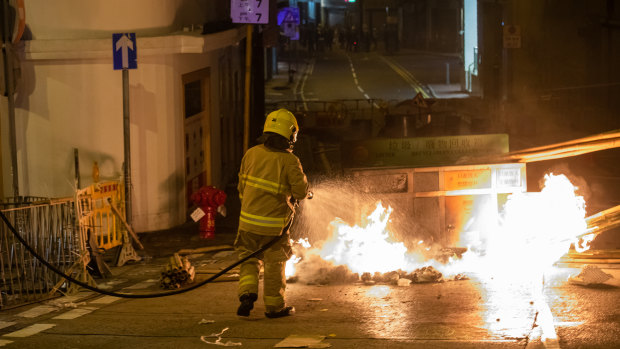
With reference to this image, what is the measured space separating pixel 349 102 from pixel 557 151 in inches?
926

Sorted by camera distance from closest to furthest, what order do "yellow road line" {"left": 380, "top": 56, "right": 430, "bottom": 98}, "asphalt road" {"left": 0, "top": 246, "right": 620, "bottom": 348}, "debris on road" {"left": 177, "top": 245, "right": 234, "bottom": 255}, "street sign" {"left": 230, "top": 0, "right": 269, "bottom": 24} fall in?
"asphalt road" {"left": 0, "top": 246, "right": 620, "bottom": 348}, "debris on road" {"left": 177, "top": 245, "right": 234, "bottom": 255}, "street sign" {"left": 230, "top": 0, "right": 269, "bottom": 24}, "yellow road line" {"left": 380, "top": 56, "right": 430, "bottom": 98}

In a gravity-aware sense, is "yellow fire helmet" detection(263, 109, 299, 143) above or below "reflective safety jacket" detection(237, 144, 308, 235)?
above

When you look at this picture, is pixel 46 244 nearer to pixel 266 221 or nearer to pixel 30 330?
pixel 30 330

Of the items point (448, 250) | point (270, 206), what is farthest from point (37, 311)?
point (448, 250)

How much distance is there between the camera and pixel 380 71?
49.6 metres

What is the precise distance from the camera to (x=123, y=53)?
13070mm

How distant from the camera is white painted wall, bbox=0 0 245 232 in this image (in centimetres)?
1400

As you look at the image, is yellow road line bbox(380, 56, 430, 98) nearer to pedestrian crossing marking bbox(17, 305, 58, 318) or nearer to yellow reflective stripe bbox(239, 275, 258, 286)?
pedestrian crossing marking bbox(17, 305, 58, 318)

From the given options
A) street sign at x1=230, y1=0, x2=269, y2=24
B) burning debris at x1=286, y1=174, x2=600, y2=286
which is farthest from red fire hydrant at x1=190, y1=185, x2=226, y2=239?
street sign at x1=230, y1=0, x2=269, y2=24

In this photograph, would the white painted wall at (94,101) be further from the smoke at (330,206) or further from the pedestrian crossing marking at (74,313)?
the pedestrian crossing marking at (74,313)

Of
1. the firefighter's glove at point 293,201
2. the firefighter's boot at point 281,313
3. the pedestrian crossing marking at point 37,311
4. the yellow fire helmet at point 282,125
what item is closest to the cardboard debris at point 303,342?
the firefighter's boot at point 281,313

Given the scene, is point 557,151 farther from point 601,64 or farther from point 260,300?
point 601,64

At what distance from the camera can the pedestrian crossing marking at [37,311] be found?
30.9 feet

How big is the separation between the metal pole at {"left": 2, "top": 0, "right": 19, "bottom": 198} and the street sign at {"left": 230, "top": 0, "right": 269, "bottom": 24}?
13.0 ft
